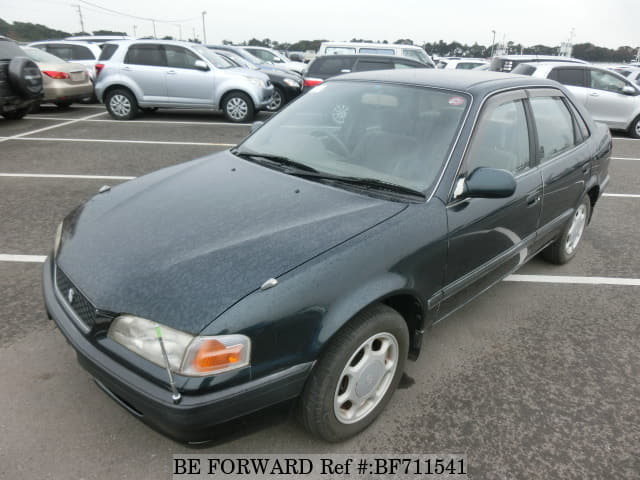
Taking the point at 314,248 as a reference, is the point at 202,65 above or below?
above

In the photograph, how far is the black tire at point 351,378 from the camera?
6.33ft

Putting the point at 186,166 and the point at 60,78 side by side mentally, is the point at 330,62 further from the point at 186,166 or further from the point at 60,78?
the point at 186,166

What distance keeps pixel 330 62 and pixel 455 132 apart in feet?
31.6

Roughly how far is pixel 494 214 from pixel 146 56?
1000cm

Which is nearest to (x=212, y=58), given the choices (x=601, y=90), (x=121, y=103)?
(x=121, y=103)

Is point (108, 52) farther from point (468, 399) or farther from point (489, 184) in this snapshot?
point (468, 399)

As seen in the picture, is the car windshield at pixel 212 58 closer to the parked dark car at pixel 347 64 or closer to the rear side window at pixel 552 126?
the parked dark car at pixel 347 64

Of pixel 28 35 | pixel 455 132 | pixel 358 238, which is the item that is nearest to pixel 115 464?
pixel 358 238

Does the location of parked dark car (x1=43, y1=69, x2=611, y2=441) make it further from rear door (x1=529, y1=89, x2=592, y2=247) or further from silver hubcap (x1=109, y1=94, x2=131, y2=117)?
silver hubcap (x1=109, y1=94, x2=131, y2=117)

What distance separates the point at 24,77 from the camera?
8.77 meters

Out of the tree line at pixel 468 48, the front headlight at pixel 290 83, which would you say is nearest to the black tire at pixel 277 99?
the front headlight at pixel 290 83

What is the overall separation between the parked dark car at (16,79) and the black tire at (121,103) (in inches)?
58.5

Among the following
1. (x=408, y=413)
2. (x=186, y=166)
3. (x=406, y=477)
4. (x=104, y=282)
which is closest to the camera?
(x=104, y=282)

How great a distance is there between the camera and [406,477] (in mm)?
2076
